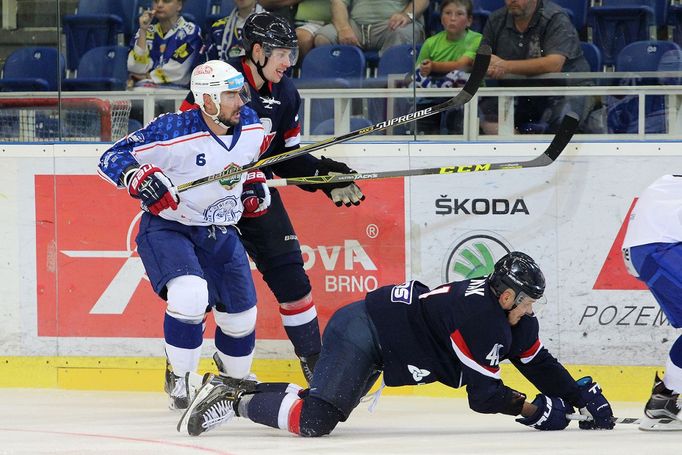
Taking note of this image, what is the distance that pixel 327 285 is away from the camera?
530 cm

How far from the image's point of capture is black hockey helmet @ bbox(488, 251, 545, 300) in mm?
3881

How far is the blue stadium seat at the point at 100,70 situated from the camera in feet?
18.0

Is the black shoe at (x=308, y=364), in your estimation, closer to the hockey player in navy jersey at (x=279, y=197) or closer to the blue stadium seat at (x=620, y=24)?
the hockey player in navy jersey at (x=279, y=197)

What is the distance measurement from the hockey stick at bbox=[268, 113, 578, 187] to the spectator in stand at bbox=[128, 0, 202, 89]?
81 cm

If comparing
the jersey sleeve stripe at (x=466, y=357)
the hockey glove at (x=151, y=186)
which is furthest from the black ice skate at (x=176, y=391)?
the jersey sleeve stripe at (x=466, y=357)

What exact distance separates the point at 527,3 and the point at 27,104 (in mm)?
2157

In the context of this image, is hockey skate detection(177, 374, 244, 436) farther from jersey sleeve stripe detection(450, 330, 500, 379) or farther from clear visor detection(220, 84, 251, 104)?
clear visor detection(220, 84, 251, 104)

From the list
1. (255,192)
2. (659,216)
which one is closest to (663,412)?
(659,216)

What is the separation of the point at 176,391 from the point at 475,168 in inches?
55.1

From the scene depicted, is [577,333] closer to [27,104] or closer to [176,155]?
[176,155]

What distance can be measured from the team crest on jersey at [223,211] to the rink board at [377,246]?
2.38 feet

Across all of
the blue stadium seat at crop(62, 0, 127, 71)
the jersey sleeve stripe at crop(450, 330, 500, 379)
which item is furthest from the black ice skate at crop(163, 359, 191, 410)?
the blue stadium seat at crop(62, 0, 127, 71)

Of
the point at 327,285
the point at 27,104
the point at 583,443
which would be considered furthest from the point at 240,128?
the point at 583,443

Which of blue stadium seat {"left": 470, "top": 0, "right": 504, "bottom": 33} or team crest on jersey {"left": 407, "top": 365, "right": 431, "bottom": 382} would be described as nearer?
team crest on jersey {"left": 407, "top": 365, "right": 431, "bottom": 382}
